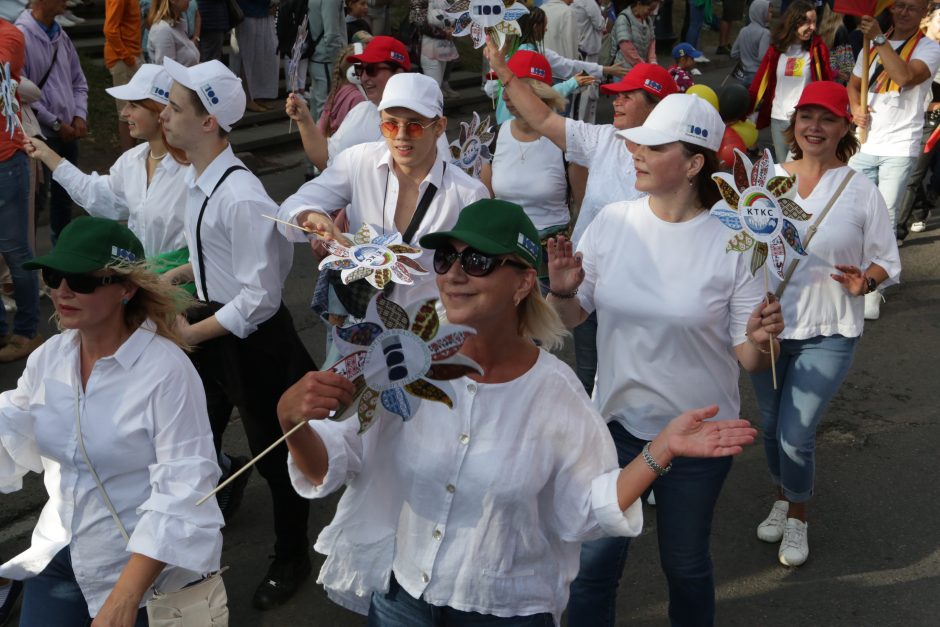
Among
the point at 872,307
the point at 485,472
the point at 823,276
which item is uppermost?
the point at 485,472

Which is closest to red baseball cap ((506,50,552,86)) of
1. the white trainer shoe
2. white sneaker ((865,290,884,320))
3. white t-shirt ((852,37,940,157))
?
the white trainer shoe

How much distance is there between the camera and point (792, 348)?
484cm

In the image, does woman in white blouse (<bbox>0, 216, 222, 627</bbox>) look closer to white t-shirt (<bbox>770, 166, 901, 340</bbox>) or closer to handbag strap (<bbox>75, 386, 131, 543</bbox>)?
handbag strap (<bbox>75, 386, 131, 543</bbox>)

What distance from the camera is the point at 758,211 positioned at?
378 cm

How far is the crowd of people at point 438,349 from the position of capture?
2.84 metres

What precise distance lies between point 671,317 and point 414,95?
1.47m

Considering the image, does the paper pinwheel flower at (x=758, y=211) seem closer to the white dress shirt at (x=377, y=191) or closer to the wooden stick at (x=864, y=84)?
the white dress shirt at (x=377, y=191)

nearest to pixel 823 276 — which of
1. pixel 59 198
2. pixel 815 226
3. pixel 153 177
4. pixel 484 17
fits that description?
pixel 815 226

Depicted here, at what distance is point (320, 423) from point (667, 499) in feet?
4.82

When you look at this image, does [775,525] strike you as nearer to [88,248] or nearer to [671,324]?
[671,324]

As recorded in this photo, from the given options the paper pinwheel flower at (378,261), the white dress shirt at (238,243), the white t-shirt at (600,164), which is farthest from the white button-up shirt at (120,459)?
the white t-shirt at (600,164)

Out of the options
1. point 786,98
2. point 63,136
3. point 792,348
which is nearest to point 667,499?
point 792,348

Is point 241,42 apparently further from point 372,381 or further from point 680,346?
point 372,381

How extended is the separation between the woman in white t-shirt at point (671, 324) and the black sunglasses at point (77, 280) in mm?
1448
